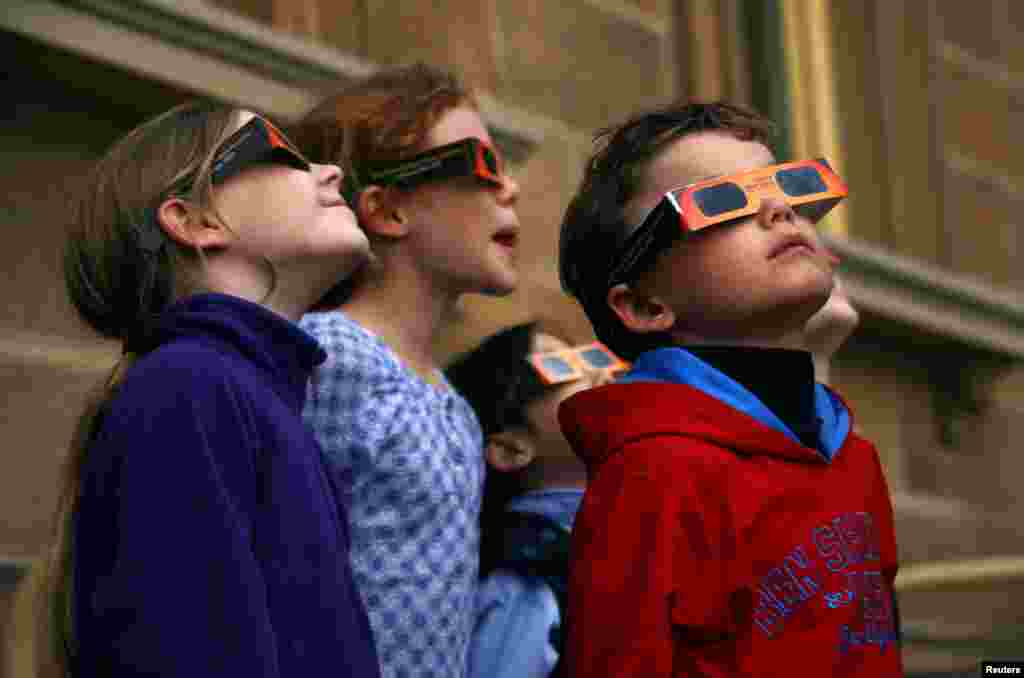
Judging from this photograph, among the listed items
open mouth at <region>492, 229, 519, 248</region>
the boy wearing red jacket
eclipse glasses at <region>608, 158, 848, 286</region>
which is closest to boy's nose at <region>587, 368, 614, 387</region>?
open mouth at <region>492, 229, 519, 248</region>

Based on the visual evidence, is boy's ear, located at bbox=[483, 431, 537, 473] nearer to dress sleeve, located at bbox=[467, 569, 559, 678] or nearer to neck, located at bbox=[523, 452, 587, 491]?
neck, located at bbox=[523, 452, 587, 491]

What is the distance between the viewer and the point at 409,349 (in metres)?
2.76

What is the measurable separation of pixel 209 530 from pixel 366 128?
3.83ft

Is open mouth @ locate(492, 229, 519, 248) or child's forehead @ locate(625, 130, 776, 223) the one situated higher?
child's forehead @ locate(625, 130, 776, 223)

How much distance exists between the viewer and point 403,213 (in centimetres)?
285

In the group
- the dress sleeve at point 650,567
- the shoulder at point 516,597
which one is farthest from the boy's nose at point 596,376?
the dress sleeve at point 650,567

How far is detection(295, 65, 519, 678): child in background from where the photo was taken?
2410 millimetres

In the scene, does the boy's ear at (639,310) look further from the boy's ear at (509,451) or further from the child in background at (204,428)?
the boy's ear at (509,451)

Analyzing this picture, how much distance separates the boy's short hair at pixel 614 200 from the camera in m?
2.47

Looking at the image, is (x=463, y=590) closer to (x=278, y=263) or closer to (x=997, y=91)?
(x=278, y=263)

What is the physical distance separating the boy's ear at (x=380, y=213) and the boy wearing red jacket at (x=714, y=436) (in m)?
0.41

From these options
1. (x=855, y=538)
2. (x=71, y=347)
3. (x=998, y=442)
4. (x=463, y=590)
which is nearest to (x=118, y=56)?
(x=71, y=347)

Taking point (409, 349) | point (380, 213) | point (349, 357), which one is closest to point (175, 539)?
point (349, 357)

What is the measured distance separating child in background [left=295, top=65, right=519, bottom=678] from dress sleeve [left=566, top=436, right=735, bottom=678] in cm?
35
